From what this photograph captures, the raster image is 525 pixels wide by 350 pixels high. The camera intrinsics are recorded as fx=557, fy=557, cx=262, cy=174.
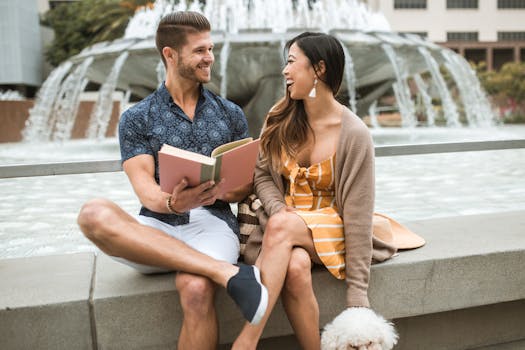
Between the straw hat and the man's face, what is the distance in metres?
1.12

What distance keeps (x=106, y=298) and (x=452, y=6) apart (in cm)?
4729

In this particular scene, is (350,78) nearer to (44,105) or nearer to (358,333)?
(44,105)

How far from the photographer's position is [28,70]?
37031mm

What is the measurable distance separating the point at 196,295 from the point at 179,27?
1302mm

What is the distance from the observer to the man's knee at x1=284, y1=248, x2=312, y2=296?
229cm

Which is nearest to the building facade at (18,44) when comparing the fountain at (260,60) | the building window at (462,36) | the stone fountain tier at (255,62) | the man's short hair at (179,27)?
the fountain at (260,60)

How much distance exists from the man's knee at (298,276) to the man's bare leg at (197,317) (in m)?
0.33

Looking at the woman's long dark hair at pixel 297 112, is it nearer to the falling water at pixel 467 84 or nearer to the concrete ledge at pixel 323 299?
the concrete ledge at pixel 323 299

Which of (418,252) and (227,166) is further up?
(227,166)

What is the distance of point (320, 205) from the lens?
2.69m

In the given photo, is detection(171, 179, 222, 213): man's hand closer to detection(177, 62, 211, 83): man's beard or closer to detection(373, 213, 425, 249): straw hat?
detection(177, 62, 211, 83): man's beard

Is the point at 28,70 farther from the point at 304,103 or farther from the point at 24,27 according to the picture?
the point at 304,103

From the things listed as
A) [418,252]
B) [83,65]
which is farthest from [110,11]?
[418,252]

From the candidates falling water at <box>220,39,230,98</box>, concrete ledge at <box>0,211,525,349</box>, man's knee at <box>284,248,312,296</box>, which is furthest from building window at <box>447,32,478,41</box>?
man's knee at <box>284,248,312,296</box>
